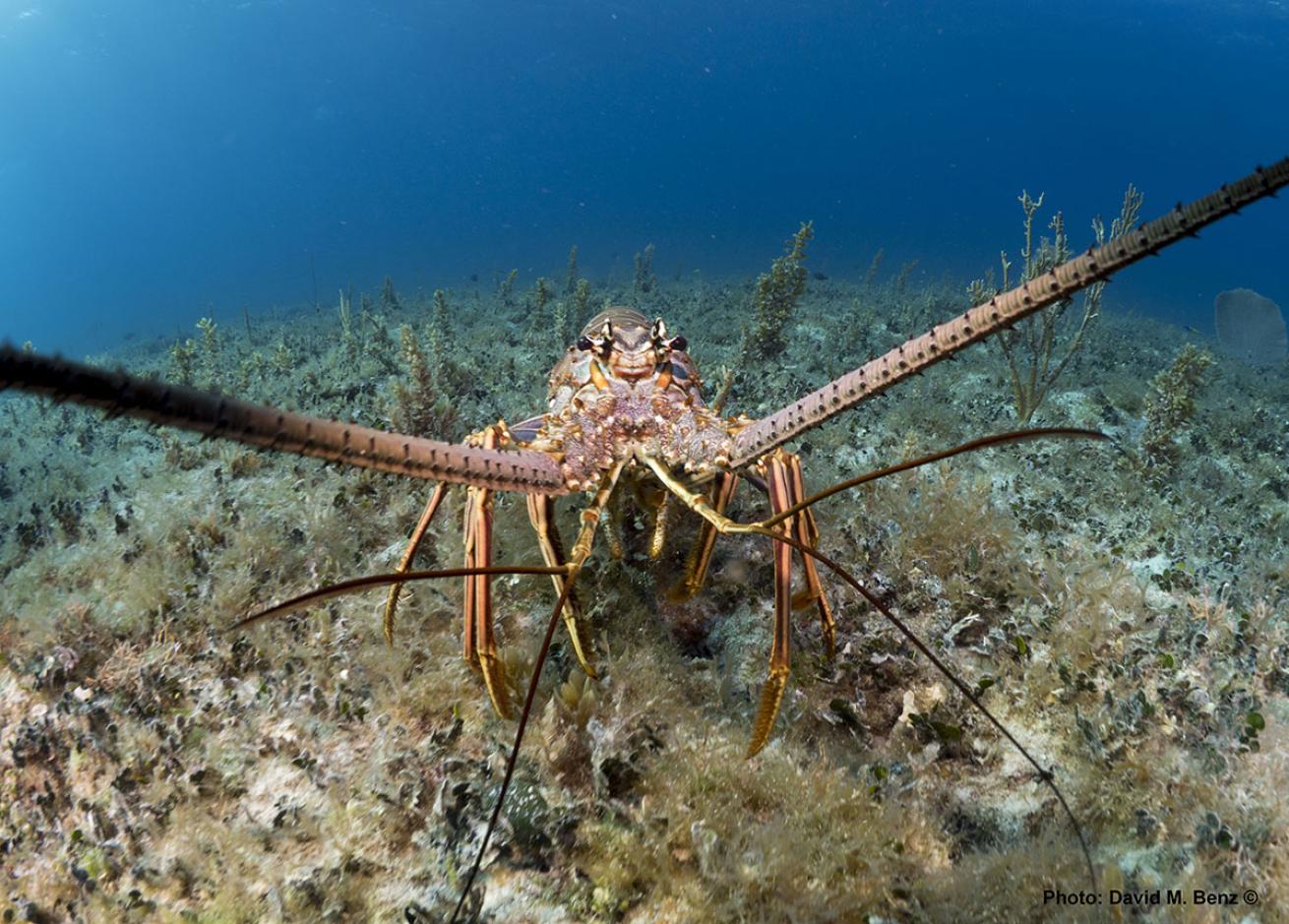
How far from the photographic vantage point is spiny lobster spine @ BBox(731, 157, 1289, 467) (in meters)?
1.27

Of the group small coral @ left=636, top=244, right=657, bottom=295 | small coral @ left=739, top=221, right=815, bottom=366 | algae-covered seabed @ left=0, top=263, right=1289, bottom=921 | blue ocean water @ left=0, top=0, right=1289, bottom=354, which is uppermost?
blue ocean water @ left=0, top=0, right=1289, bottom=354

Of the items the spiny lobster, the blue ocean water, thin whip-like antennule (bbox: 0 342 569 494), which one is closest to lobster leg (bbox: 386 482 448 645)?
the spiny lobster

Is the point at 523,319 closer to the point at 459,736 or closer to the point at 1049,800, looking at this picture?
the point at 459,736

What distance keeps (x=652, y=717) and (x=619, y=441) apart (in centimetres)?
125

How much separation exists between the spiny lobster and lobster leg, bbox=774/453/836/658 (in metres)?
0.01

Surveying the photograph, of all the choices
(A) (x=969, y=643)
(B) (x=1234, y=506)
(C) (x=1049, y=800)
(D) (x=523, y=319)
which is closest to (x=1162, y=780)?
(C) (x=1049, y=800)

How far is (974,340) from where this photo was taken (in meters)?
1.77

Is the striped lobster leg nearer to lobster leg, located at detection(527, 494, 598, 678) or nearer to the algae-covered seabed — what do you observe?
the algae-covered seabed

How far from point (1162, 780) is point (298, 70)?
140316mm

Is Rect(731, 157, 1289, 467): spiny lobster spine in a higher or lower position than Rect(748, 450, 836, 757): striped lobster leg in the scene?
higher

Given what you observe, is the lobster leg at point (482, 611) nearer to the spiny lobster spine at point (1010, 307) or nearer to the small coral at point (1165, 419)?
the spiny lobster spine at point (1010, 307)

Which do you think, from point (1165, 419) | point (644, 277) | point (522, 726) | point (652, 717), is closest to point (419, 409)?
point (652, 717)

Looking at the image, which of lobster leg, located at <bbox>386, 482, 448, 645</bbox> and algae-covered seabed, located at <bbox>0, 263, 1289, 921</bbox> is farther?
lobster leg, located at <bbox>386, 482, 448, 645</bbox>

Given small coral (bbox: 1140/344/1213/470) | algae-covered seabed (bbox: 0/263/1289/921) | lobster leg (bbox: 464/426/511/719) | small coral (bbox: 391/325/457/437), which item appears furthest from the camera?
small coral (bbox: 391/325/457/437)
